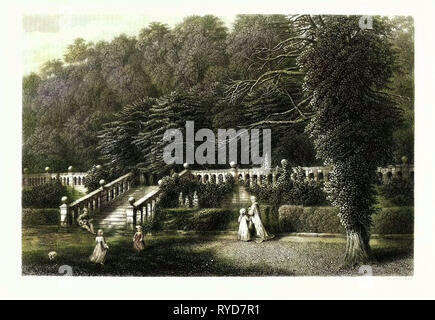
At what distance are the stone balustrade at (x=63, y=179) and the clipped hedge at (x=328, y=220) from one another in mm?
4966

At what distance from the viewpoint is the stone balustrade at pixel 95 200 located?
1314cm

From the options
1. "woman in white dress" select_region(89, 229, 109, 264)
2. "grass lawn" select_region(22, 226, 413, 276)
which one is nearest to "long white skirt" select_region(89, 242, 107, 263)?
"woman in white dress" select_region(89, 229, 109, 264)

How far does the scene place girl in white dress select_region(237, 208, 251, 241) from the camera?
12852 millimetres

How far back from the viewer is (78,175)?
13328 millimetres

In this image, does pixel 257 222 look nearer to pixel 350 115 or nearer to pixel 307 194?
pixel 307 194

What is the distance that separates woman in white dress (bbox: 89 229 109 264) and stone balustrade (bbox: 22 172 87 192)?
1.34 meters

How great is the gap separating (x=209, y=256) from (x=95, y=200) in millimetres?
3166

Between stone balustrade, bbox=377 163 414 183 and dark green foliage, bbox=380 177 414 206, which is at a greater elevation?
stone balustrade, bbox=377 163 414 183

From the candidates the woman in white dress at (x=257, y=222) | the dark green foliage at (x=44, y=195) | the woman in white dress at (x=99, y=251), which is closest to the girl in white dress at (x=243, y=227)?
the woman in white dress at (x=257, y=222)

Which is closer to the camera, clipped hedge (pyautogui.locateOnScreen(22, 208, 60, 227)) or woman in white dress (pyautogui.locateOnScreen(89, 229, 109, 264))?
woman in white dress (pyautogui.locateOnScreen(89, 229, 109, 264))

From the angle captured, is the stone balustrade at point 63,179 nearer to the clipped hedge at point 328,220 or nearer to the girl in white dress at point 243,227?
the girl in white dress at point 243,227

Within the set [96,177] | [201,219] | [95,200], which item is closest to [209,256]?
[201,219]

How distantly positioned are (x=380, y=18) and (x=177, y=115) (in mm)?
5461

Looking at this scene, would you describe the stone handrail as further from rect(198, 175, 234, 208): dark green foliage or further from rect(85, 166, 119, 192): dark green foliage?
rect(85, 166, 119, 192): dark green foliage
